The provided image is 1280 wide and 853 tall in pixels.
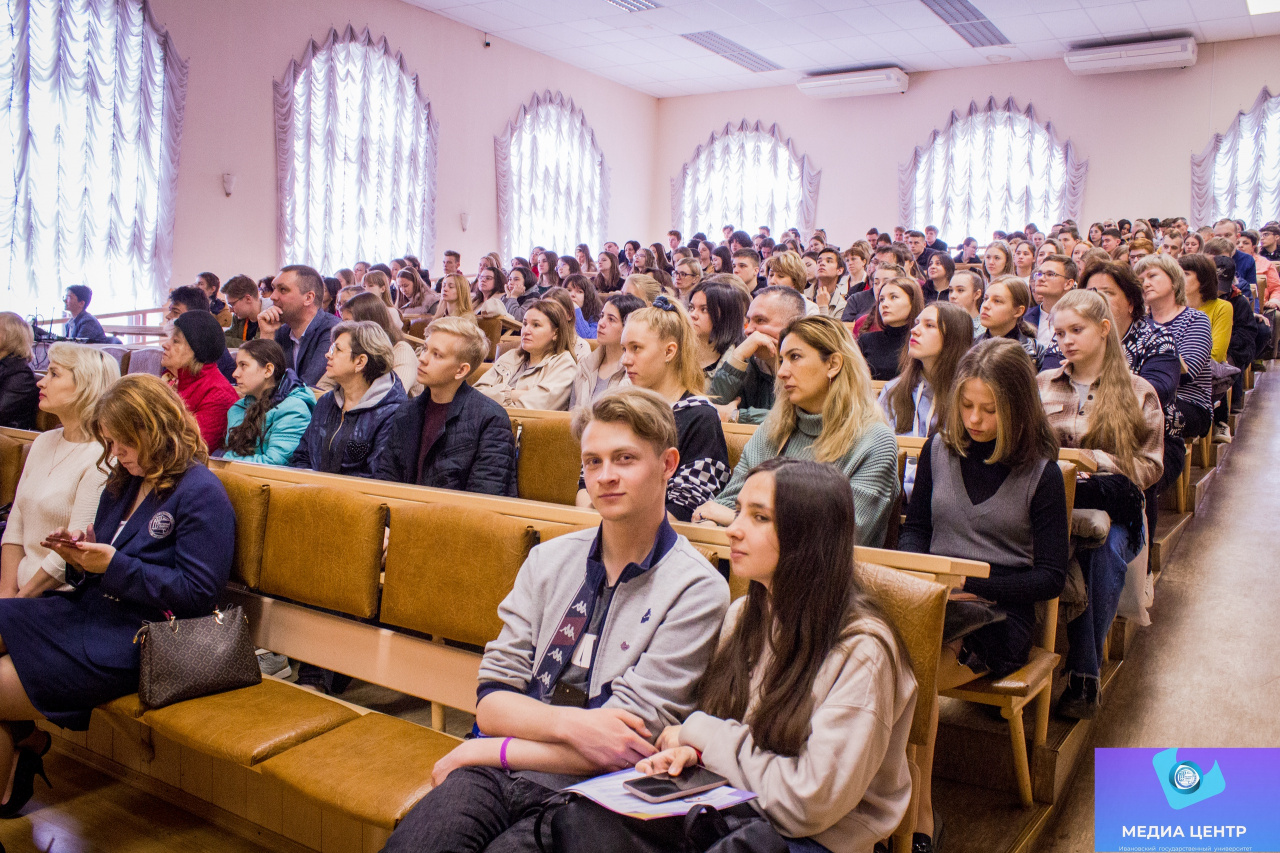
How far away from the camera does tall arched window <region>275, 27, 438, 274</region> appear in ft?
34.1

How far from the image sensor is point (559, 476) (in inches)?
126

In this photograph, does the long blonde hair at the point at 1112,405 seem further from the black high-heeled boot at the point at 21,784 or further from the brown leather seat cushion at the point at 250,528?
the black high-heeled boot at the point at 21,784

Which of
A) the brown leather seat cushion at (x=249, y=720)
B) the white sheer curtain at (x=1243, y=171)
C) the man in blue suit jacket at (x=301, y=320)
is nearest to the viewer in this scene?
the brown leather seat cushion at (x=249, y=720)

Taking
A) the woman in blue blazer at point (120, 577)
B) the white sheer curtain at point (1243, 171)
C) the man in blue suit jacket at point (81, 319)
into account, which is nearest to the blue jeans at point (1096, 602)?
the woman in blue blazer at point (120, 577)

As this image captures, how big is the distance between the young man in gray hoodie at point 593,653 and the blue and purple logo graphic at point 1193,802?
960 millimetres

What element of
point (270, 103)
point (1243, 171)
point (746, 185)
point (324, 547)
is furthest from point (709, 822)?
point (746, 185)

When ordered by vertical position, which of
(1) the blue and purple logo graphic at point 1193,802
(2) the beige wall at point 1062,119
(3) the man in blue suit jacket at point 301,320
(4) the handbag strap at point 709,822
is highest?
(2) the beige wall at point 1062,119

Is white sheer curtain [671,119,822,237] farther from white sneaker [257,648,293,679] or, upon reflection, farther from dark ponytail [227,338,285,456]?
white sneaker [257,648,293,679]

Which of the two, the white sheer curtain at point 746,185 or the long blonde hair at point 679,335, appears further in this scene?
the white sheer curtain at point 746,185

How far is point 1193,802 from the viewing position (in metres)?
1.87

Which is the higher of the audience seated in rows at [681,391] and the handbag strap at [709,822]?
the audience seated in rows at [681,391]

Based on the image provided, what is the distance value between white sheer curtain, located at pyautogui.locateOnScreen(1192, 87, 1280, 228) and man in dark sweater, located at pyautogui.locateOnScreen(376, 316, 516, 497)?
11.3m

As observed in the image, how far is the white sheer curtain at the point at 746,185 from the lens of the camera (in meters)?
14.9

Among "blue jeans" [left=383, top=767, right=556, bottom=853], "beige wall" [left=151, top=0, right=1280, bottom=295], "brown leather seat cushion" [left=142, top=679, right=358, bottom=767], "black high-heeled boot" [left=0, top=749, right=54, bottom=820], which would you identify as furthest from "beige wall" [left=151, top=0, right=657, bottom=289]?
"blue jeans" [left=383, top=767, right=556, bottom=853]
